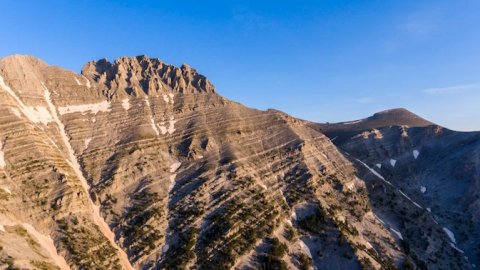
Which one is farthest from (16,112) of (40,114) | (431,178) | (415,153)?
(415,153)

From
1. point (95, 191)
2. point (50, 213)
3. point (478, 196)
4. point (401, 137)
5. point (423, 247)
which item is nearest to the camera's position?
point (50, 213)

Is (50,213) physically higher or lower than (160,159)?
lower

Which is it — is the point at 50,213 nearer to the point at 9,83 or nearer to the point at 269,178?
the point at 9,83

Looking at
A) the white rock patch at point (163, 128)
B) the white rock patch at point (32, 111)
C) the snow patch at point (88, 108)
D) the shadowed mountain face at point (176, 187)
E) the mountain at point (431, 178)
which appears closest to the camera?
the shadowed mountain face at point (176, 187)

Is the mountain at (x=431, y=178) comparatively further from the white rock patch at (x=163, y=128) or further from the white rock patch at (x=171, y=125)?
the white rock patch at (x=163, y=128)

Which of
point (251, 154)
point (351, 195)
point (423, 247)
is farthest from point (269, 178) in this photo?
point (423, 247)

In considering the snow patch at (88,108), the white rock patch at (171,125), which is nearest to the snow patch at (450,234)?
the white rock patch at (171,125)

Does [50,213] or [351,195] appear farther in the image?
[351,195]

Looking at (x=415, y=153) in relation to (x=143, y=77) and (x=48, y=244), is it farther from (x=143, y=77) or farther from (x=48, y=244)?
(x=48, y=244)
